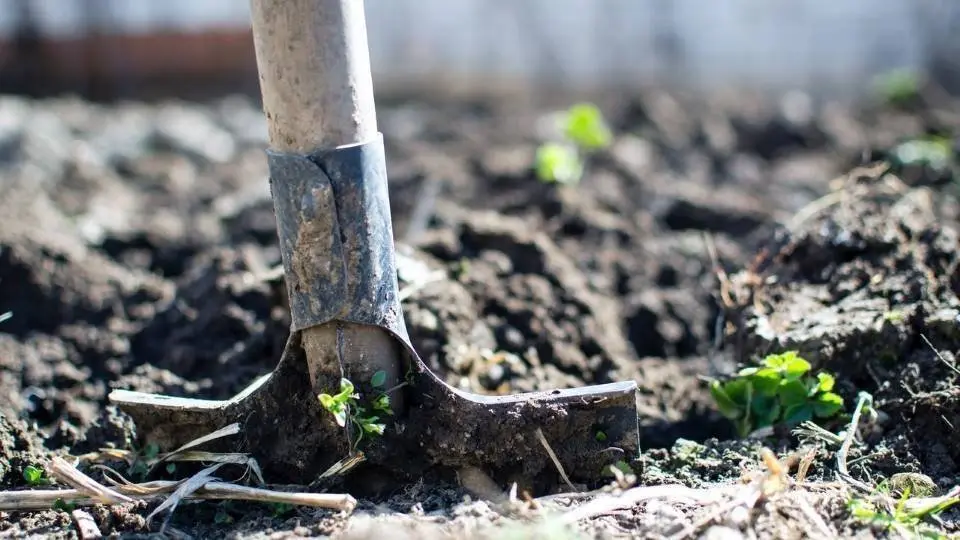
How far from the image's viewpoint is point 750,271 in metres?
2.92

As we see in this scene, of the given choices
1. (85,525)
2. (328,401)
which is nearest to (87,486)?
(85,525)

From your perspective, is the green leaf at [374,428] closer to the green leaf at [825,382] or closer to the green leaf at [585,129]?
the green leaf at [825,382]

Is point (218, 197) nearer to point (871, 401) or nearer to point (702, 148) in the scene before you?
point (702, 148)

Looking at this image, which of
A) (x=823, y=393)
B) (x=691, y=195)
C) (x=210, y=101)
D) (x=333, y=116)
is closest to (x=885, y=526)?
(x=823, y=393)

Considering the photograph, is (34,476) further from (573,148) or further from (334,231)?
(573,148)

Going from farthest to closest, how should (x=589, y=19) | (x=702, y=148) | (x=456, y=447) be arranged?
(x=589, y=19) < (x=702, y=148) < (x=456, y=447)

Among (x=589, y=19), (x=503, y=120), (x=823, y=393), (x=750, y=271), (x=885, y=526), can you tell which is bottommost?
(x=885, y=526)

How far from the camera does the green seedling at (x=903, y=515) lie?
201cm

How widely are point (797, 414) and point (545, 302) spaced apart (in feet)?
3.28

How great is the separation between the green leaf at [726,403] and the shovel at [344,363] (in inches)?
16.4

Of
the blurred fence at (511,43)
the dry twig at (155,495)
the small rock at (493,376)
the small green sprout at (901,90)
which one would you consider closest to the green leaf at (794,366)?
the small rock at (493,376)

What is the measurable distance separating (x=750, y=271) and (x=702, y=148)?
298 cm

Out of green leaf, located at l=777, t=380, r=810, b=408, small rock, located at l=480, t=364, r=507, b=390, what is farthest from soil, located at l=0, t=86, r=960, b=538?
green leaf, located at l=777, t=380, r=810, b=408

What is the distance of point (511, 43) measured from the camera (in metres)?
9.28
